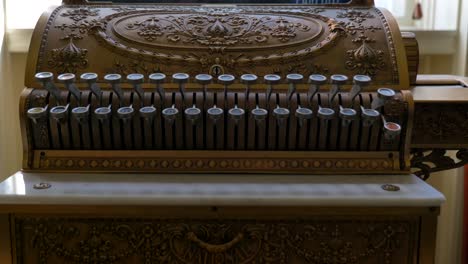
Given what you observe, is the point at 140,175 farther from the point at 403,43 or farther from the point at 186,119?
the point at 403,43

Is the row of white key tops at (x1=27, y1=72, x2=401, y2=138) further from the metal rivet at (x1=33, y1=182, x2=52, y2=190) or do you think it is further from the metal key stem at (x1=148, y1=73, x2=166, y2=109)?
the metal rivet at (x1=33, y1=182, x2=52, y2=190)

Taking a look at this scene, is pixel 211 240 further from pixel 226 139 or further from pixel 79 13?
pixel 79 13

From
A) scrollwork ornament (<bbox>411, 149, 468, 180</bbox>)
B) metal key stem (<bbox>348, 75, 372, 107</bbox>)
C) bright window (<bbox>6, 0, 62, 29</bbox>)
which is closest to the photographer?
metal key stem (<bbox>348, 75, 372, 107</bbox>)

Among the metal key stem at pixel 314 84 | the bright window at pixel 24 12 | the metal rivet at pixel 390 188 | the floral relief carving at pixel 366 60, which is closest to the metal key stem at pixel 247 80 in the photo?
the metal key stem at pixel 314 84

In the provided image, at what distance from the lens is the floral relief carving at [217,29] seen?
4.82 ft

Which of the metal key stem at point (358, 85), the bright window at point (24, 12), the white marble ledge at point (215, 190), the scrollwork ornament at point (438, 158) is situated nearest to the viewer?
the white marble ledge at point (215, 190)

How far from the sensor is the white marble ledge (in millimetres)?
1203

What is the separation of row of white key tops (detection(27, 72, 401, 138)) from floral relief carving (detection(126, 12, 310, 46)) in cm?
15

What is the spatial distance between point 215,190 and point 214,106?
201 millimetres

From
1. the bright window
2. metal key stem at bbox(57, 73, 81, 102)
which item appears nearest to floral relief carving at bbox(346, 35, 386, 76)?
metal key stem at bbox(57, 73, 81, 102)

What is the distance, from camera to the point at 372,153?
4.43ft

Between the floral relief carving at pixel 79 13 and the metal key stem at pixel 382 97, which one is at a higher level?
the floral relief carving at pixel 79 13

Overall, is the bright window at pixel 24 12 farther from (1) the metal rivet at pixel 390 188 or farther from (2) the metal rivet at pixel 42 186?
(1) the metal rivet at pixel 390 188

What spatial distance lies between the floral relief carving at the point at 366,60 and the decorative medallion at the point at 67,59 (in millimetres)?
613
